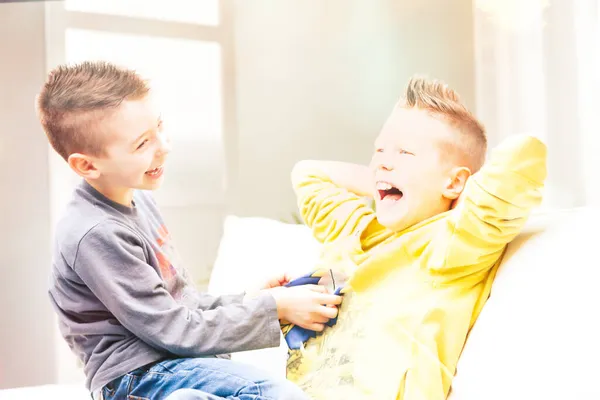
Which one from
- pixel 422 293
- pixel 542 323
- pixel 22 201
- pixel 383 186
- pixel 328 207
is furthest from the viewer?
pixel 22 201

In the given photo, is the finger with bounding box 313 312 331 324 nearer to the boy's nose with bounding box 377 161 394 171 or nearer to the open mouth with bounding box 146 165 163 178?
the boy's nose with bounding box 377 161 394 171

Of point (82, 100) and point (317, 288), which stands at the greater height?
point (82, 100)

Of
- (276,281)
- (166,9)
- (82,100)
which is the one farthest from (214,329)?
(166,9)

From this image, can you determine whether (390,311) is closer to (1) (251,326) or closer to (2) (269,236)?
(1) (251,326)

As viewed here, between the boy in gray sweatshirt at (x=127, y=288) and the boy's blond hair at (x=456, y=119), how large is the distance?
0.32 metres

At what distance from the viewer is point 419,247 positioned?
37.9 inches

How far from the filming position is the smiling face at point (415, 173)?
0.98 metres

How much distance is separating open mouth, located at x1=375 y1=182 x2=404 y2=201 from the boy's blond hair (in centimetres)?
10

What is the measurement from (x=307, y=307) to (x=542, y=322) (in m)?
0.37

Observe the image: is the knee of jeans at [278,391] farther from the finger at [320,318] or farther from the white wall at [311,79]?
the white wall at [311,79]

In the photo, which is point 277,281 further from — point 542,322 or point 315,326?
point 542,322

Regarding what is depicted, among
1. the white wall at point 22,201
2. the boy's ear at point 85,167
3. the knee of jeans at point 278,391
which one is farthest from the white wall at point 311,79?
the knee of jeans at point 278,391

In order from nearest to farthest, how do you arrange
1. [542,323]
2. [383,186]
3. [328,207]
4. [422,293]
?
[542,323] → [422,293] → [383,186] → [328,207]

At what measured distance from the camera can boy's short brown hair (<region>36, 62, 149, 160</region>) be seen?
3.46 feet
